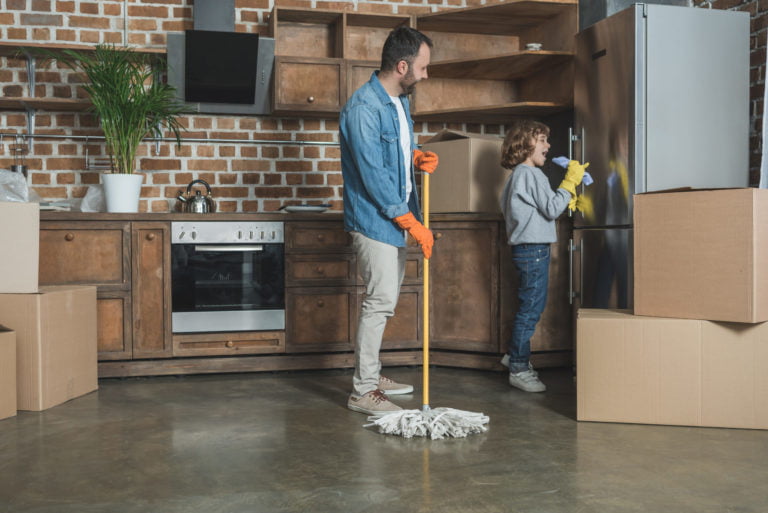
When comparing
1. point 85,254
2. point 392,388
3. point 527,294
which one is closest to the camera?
point 392,388

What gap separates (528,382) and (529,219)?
692 mm

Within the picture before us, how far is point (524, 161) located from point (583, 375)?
1046 millimetres

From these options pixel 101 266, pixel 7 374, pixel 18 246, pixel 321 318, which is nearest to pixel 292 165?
pixel 321 318

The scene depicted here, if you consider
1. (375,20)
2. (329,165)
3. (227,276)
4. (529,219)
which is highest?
(375,20)

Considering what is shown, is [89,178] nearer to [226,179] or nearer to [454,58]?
[226,179]

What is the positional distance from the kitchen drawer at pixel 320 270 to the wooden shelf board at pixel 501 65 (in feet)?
3.95

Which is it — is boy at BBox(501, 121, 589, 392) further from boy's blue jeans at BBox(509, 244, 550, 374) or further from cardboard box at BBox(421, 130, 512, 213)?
cardboard box at BBox(421, 130, 512, 213)

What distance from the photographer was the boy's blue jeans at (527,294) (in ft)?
10.8

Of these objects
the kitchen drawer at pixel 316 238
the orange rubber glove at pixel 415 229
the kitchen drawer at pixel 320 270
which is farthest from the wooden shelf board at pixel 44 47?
the orange rubber glove at pixel 415 229

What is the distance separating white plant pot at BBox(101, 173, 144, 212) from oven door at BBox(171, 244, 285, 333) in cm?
31

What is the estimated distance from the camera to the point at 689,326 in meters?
2.55

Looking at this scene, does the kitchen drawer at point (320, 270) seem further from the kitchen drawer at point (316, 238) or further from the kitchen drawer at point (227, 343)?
the kitchen drawer at point (227, 343)

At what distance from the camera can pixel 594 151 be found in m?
3.46

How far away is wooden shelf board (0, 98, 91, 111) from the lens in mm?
3801
